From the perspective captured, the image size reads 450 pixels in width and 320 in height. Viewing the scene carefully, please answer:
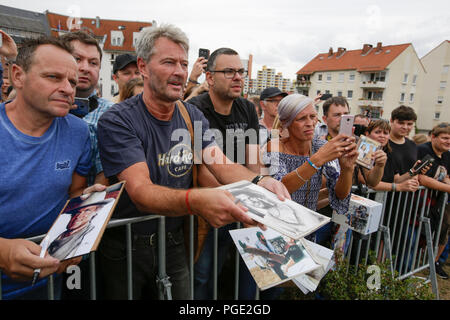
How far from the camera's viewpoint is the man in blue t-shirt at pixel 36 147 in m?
1.63

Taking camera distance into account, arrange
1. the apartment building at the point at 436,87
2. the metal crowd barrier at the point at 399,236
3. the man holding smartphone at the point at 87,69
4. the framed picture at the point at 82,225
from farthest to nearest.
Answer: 1. the apartment building at the point at 436,87
2. the metal crowd barrier at the point at 399,236
3. the man holding smartphone at the point at 87,69
4. the framed picture at the point at 82,225

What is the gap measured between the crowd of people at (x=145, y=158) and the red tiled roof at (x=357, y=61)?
4542 centimetres

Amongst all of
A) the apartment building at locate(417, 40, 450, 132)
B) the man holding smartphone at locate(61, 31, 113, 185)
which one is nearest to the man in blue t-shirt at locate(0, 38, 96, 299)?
the man holding smartphone at locate(61, 31, 113, 185)

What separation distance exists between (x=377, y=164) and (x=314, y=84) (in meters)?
50.8

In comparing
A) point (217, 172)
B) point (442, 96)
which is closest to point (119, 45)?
point (217, 172)

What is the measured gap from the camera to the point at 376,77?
42406mm

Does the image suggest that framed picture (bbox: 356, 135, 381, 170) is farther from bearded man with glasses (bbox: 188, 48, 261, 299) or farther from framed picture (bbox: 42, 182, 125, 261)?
framed picture (bbox: 42, 182, 125, 261)

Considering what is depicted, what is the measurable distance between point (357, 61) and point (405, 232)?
157 ft

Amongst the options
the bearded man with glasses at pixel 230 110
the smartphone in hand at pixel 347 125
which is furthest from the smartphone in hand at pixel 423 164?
the bearded man with glasses at pixel 230 110

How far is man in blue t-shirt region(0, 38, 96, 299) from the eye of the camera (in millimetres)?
1633

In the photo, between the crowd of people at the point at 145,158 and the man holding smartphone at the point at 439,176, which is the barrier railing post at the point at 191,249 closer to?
the crowd of people at the point at 145,158

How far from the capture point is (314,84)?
1975 inches

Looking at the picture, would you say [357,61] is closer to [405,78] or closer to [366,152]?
[405,78]
